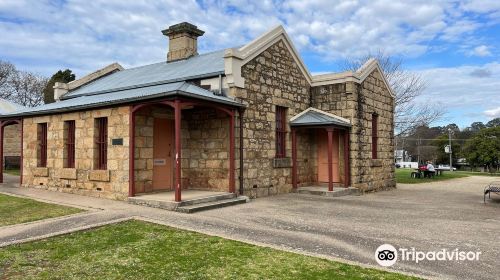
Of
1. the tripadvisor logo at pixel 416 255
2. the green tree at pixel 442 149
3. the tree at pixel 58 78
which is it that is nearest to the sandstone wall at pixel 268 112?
the tripadvisor logo at pixel 416 255

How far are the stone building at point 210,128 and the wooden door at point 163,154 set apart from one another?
0.10 ft

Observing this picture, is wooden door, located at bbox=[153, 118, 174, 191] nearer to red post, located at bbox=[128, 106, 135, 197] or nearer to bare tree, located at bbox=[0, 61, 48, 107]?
red post, located at bbox=[128, 106, 135, 197]

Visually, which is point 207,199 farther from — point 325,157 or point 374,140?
point 374,140

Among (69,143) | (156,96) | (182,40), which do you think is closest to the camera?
(156,96)

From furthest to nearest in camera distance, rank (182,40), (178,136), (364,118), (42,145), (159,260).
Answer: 1. (182,40)
2. (364,118)
3. (42,145)
4. (178,136)
5. (159,260)

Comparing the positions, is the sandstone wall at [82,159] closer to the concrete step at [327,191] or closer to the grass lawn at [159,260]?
the grass lawn at [159,260]

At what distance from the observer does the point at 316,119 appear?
13.8 m

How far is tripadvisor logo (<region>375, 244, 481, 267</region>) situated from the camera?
218 inches

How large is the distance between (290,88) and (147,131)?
18.3 feet

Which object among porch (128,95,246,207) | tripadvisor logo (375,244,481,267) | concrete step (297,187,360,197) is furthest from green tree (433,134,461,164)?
tripadvisor logo (375,244,481,267)

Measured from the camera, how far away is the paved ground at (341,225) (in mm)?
5793

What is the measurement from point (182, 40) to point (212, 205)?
8.59 m

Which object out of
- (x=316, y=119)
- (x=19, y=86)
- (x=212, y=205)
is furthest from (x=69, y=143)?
(x=19, y=86)

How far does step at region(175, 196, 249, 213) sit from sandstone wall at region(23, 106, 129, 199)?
7.33 ft
